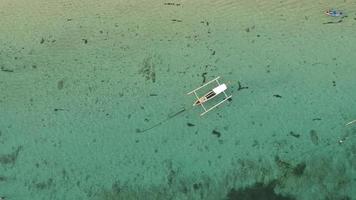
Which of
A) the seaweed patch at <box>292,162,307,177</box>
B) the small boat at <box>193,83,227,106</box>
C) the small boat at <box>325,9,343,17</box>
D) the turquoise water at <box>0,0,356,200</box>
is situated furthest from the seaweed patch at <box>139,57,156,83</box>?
the small boat at <box>325,9,343,17</box>

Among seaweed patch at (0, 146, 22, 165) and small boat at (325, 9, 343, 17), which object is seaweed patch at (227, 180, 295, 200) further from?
seaweed patch at (0, 146, 22, 165)

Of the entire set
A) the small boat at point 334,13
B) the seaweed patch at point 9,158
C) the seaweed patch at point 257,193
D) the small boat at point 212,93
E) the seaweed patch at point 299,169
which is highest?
the small boat at point 334,13

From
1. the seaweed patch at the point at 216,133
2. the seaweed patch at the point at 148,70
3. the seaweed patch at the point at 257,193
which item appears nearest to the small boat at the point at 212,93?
the seaweed patch at the point at 216,133

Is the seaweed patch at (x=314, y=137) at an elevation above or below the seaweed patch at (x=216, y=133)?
below

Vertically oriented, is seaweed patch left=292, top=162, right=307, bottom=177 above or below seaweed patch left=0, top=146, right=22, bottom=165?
below

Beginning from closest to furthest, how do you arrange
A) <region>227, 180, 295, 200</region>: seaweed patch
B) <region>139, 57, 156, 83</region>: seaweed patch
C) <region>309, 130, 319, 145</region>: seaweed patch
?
1. <region>227, 180, 295, 200</region>: seaweed patch
2. <region>309, 130, 319, 145</region>: seaweed patch
3. <region>139, 57, 156, 83</region>: seaweed patch

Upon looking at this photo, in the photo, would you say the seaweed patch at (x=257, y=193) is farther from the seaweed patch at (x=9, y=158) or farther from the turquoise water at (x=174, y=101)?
the seaweed patch at (x=9, y=158)

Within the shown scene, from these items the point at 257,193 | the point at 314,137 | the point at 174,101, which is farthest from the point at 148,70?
the point at 314,137

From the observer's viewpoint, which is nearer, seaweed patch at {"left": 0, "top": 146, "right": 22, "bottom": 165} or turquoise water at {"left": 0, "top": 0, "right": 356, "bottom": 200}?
turquoise water at {"left": 0, "top": 0, "right": 356, "bottom": 200}

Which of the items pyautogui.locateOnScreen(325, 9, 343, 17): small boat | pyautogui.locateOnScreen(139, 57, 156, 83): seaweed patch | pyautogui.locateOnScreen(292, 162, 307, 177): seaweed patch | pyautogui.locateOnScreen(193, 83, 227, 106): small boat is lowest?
pyautogui.locateOnScreen(292, 162, 307, 177): seaweed patch
